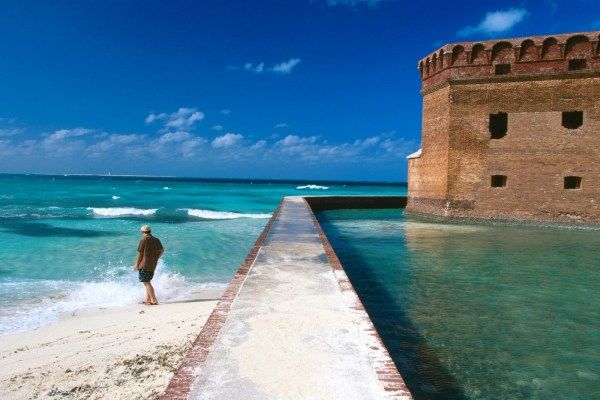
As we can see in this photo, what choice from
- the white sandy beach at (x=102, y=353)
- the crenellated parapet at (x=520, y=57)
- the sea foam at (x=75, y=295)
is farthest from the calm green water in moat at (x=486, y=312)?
the crenellated parapet at (x=520, y=57)

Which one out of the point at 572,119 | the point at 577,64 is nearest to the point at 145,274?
the point at 577,64

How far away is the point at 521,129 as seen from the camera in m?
15.3

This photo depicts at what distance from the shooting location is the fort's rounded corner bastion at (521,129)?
577 inches

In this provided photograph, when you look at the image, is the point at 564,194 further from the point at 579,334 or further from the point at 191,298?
the point at 191,298

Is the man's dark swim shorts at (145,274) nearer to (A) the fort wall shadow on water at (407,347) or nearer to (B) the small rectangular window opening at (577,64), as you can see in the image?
(A) the fort wall shadow on water at (407,347)

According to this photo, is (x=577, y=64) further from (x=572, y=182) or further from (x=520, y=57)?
(x=572, y=182)

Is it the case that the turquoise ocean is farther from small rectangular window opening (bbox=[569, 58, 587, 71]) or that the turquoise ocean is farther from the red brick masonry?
small rectangular window opening (bbox=[569, 58, 587, 71])

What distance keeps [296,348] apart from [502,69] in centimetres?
1535

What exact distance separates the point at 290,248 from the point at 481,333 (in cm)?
367

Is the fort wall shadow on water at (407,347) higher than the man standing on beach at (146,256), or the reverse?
the man standing on beach at (146,256)

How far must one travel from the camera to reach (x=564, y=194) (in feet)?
49.3

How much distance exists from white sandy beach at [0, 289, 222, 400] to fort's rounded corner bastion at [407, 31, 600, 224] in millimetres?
12156

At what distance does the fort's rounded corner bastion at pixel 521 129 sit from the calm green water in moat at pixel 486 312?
406 centimetres

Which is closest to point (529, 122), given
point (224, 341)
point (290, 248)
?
point (290, 248)
